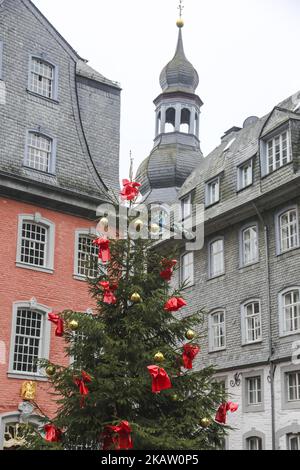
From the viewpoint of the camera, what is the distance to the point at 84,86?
992 inches

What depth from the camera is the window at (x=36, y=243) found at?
2183 centimetres

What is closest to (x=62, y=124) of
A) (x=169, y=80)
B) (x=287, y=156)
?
(x=287, y=156)

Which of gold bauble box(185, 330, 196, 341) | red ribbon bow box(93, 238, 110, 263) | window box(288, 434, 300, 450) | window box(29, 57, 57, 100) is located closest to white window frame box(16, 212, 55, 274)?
window box(29, 57, 57, 100)

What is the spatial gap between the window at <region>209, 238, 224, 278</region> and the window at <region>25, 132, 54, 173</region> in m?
11.0

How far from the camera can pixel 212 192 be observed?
110 ft

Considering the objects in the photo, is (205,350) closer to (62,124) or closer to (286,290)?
(286,290)

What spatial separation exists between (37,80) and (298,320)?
1284 cm

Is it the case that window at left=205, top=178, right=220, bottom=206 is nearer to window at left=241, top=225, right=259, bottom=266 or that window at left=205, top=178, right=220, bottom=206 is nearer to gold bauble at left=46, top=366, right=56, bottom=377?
window at left=241, top=225, right=259, bottom=266

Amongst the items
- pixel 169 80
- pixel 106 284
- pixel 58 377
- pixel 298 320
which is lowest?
pixel 58 377

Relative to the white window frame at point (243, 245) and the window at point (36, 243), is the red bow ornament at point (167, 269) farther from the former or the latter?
the white window frame at point (243, 245)

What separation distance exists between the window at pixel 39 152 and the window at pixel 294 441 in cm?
1277

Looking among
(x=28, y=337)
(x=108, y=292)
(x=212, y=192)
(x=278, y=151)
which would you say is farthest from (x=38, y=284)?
(x=212, y=192)

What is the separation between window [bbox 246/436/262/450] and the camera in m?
27.3

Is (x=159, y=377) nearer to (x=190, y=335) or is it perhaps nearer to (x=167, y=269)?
(x=190, y=335)
